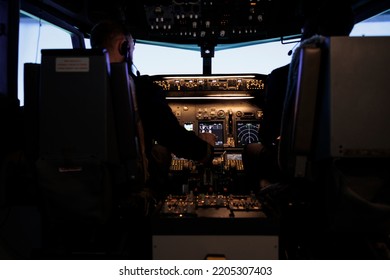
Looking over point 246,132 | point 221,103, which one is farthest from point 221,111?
point 246,132

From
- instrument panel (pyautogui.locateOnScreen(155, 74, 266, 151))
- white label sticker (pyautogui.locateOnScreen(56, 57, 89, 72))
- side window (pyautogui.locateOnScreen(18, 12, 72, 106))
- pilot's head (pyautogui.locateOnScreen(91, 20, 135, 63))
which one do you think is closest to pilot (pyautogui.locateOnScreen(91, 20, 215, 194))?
pilot's head (pyautogui.locateOnScreen(91, 20, 135, 63))

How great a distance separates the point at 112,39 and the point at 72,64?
39 cm

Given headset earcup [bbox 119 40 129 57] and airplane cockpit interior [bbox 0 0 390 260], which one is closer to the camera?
airplane cockpit interior [bbox 0 0 390 260]

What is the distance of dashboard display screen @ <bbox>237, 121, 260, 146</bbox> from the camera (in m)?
2.66

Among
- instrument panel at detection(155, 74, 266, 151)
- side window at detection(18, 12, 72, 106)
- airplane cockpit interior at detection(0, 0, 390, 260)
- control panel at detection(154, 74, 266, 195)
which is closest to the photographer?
airplane cockpit interior at detection(0, 0, 390, 260)

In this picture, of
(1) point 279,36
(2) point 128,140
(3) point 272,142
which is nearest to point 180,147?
(2) point 128,140

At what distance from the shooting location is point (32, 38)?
7.54ft

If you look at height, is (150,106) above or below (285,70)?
below

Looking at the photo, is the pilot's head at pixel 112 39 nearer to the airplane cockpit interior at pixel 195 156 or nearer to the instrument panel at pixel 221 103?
the airplane cockpit interior at pixel 195 156

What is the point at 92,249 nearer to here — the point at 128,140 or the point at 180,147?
the point at 128,140

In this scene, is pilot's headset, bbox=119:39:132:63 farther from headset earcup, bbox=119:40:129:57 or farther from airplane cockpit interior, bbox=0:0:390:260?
airplane cockpit interior, bbox=0:0:390:260

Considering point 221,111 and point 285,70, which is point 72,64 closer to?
point 285,70

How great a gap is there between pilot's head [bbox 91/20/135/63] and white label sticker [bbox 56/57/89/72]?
0.36 m

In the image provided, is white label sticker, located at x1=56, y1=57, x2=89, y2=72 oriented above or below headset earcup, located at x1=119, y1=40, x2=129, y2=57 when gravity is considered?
below
